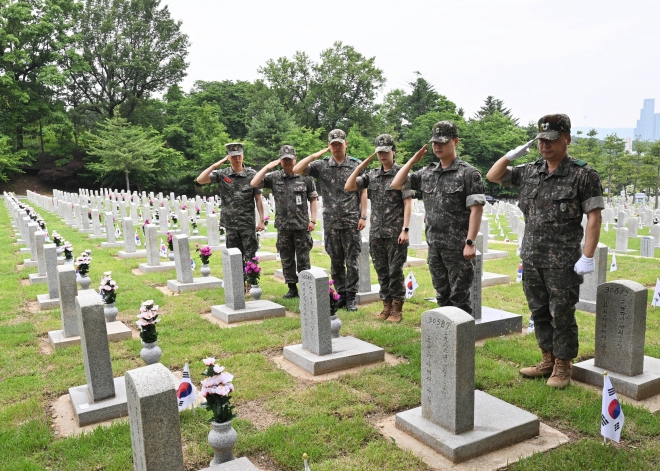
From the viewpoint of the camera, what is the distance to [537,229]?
430cm

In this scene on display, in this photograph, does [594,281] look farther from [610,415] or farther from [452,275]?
[610,415]

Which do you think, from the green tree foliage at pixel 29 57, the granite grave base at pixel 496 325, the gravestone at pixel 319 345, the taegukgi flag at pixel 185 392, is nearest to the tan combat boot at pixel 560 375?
the granite grave base at pixel 496 325

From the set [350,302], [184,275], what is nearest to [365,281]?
[350,302]

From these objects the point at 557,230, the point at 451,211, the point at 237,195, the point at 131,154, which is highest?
the point at 131,154

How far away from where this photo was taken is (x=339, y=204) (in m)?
6.88

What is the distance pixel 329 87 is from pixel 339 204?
46.1 meters

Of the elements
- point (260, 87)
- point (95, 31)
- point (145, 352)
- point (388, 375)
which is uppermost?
point (95, 31)

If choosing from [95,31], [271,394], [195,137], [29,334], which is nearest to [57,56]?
[95,31]

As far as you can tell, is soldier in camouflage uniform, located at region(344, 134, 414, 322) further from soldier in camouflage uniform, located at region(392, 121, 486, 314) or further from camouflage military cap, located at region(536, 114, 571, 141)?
camouflage military cap, located at region(536, 114, 571, 141)

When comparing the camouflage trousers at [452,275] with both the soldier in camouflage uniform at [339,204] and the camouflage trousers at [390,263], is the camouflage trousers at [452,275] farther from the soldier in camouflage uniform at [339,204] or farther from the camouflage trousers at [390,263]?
the soldier in camouflage uniform at [339,204]

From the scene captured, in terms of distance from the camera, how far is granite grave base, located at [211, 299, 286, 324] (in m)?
6.91

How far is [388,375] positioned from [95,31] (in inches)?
2165

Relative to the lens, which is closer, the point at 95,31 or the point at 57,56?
the point at 57,56

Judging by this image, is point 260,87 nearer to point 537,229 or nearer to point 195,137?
point 195,137
